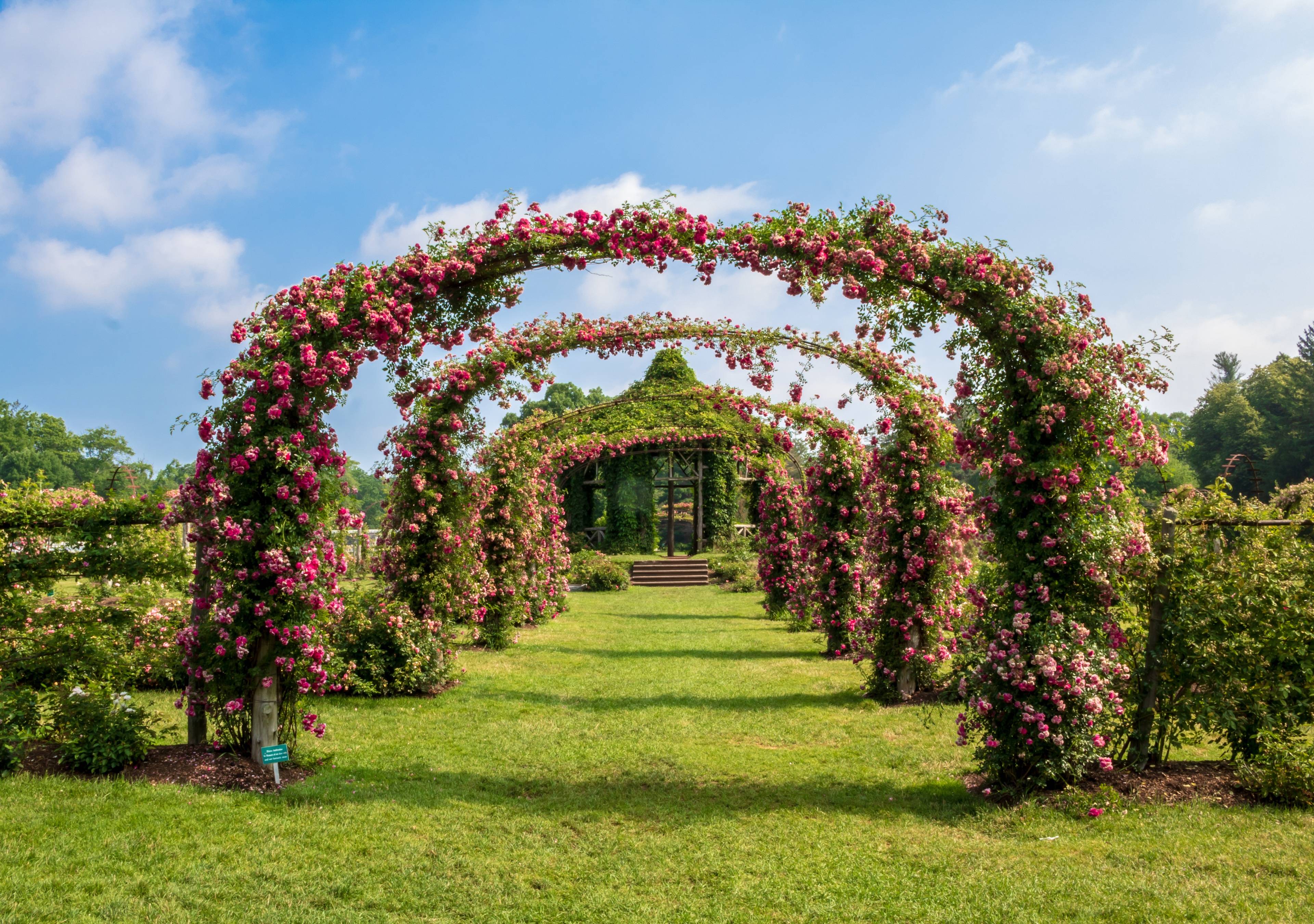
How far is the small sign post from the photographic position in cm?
541

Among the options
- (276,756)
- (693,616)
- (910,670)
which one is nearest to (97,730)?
(276,756)

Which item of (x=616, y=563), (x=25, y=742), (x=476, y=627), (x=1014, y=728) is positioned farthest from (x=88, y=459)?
A: (x=1014, y=728)

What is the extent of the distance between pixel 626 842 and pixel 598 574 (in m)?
17.4

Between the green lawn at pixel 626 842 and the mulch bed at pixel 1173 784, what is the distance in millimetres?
185

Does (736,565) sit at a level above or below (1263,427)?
below

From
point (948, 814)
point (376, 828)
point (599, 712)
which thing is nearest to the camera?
point (376, 828)

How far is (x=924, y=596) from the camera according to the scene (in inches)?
331

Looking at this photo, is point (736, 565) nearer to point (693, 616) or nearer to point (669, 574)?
point (669, 574)

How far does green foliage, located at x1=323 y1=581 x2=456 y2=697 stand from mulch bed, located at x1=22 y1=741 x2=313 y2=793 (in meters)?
2.54

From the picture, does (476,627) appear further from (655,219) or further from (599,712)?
(655,219)

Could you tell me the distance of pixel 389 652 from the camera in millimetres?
8633

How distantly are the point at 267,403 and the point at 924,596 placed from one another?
6.57 meters

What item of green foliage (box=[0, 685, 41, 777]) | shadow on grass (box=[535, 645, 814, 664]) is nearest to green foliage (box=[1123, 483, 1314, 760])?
shadow on grass (box=[535, 645, 814, 664])

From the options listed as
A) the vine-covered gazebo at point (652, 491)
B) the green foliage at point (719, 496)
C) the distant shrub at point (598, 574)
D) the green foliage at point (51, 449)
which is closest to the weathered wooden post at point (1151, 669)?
the distant shrub at point (598, 574)
